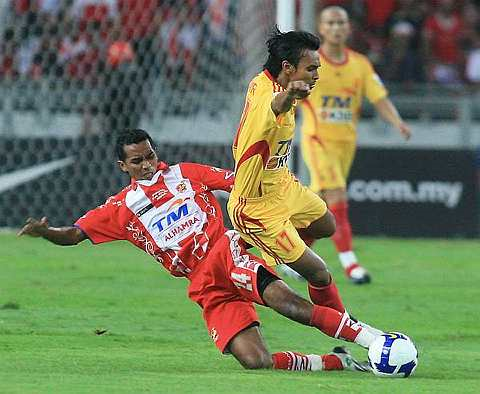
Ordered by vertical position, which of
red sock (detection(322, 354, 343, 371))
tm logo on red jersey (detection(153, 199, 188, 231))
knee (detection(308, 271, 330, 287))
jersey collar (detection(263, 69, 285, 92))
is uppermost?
jersey collar (detection(263, 69, 285, 92))

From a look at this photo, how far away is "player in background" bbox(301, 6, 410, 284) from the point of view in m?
11.0

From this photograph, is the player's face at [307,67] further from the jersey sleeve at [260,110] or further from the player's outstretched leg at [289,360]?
the player's outstretched leg at [289,360]

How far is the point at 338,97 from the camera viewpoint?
1135 cm

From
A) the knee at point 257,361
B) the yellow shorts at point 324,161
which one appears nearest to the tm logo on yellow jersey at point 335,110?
the yellow shorts at point 324,161

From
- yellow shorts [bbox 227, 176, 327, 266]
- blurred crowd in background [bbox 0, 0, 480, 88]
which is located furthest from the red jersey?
blurred crowd in background [bbox 0, 0, 480, 88]

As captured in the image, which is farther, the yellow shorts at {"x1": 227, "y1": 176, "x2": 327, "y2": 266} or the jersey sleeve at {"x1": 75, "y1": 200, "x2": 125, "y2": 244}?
the jersey sleeve at {"x1": 75, "y1": 200, "x2": 125, "y2": 244}

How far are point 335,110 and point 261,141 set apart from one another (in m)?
4.71

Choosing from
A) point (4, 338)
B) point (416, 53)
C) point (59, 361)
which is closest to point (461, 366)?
point (59, 361)

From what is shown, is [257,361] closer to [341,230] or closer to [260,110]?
[260,110]

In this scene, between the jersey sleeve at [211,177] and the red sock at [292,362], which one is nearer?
the red sock at [292,362]

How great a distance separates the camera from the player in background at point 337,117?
11.0m

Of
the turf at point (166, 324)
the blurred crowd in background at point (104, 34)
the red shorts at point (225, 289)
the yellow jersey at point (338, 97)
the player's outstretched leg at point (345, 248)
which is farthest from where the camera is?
the blurred crowd in background at point (104, 34)

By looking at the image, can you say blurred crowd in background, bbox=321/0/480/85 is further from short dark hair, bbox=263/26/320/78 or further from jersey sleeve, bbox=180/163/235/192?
short dark hair, bbox=263/26/320/78

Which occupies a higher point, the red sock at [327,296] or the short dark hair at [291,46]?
the short dark hair at [291,46]
